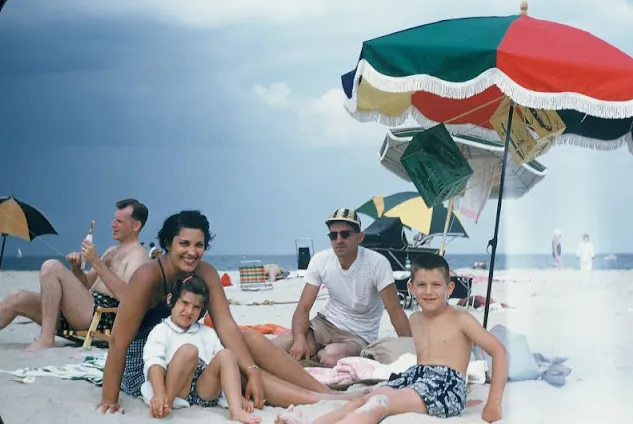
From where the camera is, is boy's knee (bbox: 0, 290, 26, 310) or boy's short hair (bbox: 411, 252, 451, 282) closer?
boy's short hair (bbox: 411, 252, 451, 282)

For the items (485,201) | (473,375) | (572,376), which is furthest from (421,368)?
(485,201)

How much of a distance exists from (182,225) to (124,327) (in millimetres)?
532

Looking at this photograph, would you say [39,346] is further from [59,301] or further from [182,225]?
[182,225]

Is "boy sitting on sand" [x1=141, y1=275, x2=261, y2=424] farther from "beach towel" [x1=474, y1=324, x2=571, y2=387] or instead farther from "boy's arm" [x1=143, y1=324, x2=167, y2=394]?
"beach towel" [x1=474, y1=324, x2=571, y2=387]

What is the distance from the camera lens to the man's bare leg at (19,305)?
5.31m

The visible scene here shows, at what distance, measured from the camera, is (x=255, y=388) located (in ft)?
11.4

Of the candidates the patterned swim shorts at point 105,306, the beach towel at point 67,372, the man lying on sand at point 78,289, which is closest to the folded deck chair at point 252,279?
the man lying on sand at point 78,289

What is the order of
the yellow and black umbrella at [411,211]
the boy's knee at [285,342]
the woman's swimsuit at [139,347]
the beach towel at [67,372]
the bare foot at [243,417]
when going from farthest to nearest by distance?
the yellow and black umbrella at [411,211] < the boy's knee at [285,342] < the beach towel at [67,372] < the woman's swimsuit at [139,347] < the bare foot at [243,417]

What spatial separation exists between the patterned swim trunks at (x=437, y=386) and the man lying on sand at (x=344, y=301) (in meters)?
1.19

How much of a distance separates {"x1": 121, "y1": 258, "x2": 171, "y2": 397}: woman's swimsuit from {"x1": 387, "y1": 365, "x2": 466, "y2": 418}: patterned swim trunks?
3.77 ft

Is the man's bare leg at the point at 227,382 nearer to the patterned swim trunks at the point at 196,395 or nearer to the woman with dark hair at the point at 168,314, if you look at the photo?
the patterned swim trunks at the point at 196,395

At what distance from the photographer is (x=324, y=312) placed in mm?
4828

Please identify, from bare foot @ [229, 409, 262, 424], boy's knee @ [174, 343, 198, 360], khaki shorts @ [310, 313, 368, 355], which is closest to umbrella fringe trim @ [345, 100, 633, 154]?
khaki shorts @ [310, 313, 368, 355]

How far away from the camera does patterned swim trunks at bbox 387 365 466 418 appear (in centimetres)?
320
